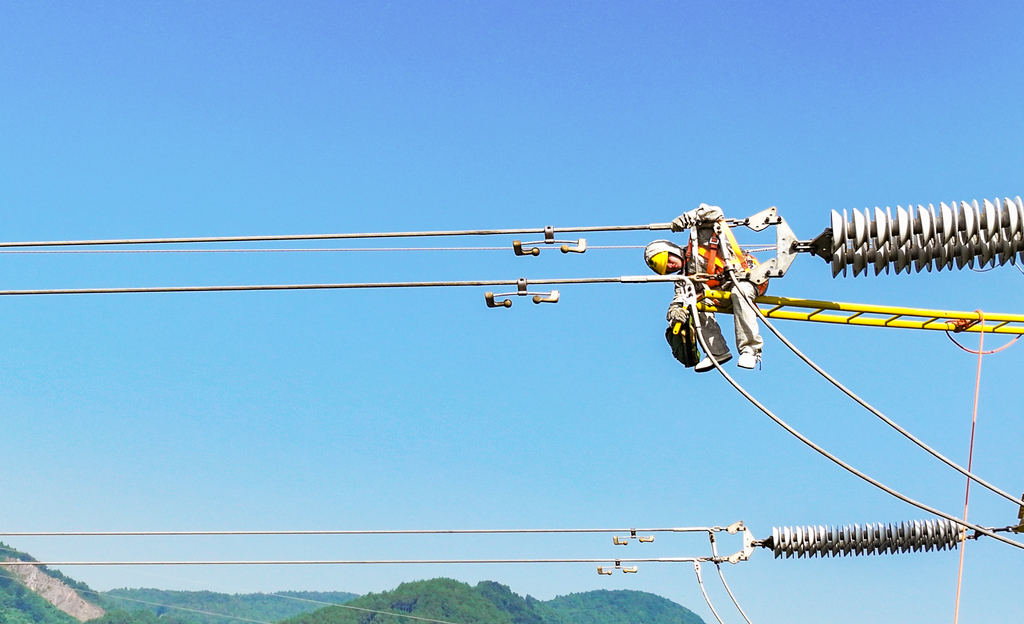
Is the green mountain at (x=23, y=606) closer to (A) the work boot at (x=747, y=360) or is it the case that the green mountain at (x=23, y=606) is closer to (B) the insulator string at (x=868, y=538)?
(B) the insulator string at (x=868, y=538)

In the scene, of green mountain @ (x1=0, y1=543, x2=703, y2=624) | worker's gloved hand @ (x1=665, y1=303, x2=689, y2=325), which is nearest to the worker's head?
worker's gloved hand @ (x1=665, y1=303, x2=689, y2=325)

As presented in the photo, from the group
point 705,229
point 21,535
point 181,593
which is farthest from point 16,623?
point 705,229

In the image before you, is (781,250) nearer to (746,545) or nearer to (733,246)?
(733,246)

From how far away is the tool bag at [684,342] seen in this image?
13070mm

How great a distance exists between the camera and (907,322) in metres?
14.8

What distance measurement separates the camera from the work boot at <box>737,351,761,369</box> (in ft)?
41.5

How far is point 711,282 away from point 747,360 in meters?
1.03

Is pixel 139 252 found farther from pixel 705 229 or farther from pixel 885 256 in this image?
pixel 885 256

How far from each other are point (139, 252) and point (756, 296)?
25.3 ft

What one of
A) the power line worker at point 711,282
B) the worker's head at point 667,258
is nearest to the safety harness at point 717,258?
the power line worker at point 711,282

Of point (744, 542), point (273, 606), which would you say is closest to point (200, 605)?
→ point (273, 606)

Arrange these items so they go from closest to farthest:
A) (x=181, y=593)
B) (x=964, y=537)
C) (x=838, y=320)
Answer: (x=838, y=320) → (x=964, y=537) → (x=181, y=593)

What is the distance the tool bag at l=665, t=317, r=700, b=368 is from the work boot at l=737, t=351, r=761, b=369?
57 cm

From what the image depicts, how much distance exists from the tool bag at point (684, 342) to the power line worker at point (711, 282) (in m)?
0.08
